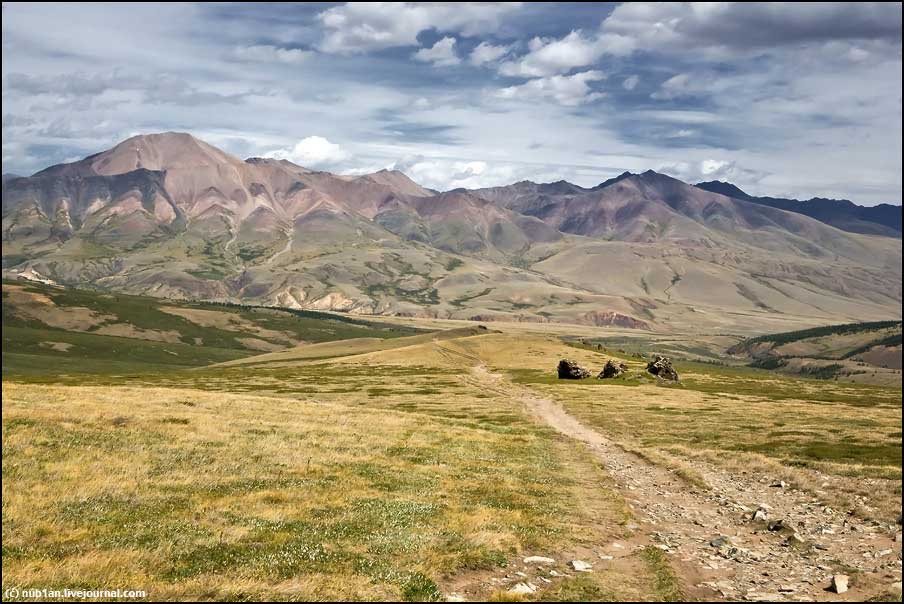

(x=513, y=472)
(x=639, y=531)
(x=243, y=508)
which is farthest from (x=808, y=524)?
(x=243, y=508)

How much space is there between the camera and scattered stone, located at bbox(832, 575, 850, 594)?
64.2ft

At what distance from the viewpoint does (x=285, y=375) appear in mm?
176000

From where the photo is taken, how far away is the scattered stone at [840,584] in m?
19.6

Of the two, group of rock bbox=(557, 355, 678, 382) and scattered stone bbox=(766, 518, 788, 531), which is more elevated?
scattered stone bbox=(766, 518, 788, 531)

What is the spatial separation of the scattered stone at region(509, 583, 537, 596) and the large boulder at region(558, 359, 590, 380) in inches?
5366

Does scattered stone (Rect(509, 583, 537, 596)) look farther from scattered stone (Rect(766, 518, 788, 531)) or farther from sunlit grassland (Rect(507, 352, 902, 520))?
sunlit grassland (Rect(507, 352, 902, 520))

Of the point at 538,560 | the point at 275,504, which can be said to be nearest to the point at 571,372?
the point at 275,504

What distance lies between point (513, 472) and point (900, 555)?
824 inches

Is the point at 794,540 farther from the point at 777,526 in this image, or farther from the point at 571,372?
the point at 571,372

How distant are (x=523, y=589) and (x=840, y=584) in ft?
32.9

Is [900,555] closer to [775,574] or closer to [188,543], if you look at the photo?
[775,574]

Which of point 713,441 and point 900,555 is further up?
point 900,555

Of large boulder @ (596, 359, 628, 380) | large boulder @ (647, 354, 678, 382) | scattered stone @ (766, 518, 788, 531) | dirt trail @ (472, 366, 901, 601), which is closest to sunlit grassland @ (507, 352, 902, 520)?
dirt trail @ (472, 366, 901, 601)

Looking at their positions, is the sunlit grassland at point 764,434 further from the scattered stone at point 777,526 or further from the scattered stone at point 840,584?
the scattered stone at point 840,584
